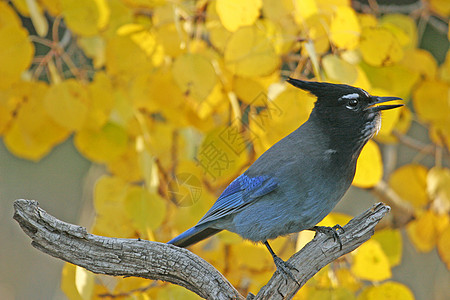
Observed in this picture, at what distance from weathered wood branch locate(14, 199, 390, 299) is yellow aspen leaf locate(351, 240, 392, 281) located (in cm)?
14

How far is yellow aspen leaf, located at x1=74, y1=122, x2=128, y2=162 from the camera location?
6.80 feet

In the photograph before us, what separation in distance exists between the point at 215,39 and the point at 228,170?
1.40 feet

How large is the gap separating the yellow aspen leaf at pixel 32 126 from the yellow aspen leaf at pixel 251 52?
2.12 ft

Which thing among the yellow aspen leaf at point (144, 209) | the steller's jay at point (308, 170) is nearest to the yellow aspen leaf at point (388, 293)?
the steller's jay at point (308, 170)

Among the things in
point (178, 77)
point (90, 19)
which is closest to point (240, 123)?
point (178, 77)

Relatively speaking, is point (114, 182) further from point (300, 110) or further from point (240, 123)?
Answer: point (300, 110)

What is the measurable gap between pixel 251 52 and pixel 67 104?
584mm

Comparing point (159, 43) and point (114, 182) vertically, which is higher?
point (159, 43)

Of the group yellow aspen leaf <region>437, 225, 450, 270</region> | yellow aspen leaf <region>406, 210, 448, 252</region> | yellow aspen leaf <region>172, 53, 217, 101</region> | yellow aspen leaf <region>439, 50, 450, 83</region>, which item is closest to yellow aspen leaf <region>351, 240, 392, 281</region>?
yellow aspen leaf <region>437, 225, 450, 270</region>

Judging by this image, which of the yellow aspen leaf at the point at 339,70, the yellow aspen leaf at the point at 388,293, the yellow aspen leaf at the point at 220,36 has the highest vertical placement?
the yellow aspen leaf at the point at 220,36

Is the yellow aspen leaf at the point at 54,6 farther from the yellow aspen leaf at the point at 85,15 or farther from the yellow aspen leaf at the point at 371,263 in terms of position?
the yellow aspen leaf at the point at 371,263

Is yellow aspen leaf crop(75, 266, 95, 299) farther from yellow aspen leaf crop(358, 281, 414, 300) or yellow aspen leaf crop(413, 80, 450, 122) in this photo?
yellow aspen leaf crop(413, 80, 450, 122)

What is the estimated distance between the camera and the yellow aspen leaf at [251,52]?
1.71 meters

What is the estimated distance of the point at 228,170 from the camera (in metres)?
1.96
